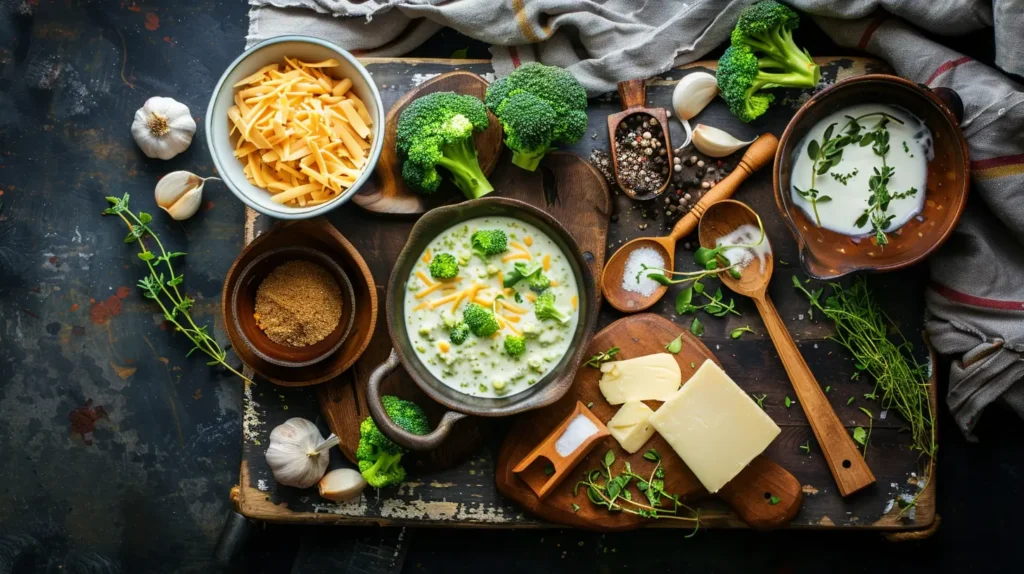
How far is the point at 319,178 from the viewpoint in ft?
9.32

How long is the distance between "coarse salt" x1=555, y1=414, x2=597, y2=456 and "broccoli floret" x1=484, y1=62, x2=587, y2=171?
1.08 meters

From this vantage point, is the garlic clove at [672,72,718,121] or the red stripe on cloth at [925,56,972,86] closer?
the red stripe on cloth at [925,56,972,86]

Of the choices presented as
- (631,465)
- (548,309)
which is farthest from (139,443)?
(631,465)

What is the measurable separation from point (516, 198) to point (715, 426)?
1.23 m

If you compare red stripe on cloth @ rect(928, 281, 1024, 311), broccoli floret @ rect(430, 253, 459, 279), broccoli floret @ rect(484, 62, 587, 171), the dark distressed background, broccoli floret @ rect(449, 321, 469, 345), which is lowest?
the dark distressed background

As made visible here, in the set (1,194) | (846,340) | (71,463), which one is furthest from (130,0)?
(846,340)

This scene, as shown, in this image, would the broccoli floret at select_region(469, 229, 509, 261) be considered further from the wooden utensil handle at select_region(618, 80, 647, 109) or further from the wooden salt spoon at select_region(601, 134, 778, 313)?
the wooden utensil handle at select_region(618, 80, 647, 109)

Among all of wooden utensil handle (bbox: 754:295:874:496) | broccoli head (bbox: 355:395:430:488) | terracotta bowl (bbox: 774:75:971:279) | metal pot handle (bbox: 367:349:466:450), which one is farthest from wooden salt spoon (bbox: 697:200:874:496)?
broccoli head (bbox: 355:395:430:488)

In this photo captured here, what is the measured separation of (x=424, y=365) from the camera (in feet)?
9.51

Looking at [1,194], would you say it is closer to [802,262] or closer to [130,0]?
[130,0]

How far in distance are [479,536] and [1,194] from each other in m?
2.68

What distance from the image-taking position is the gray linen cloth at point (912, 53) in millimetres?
2877

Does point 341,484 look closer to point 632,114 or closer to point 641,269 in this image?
point 641,269

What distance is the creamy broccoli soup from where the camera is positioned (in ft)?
9.47
